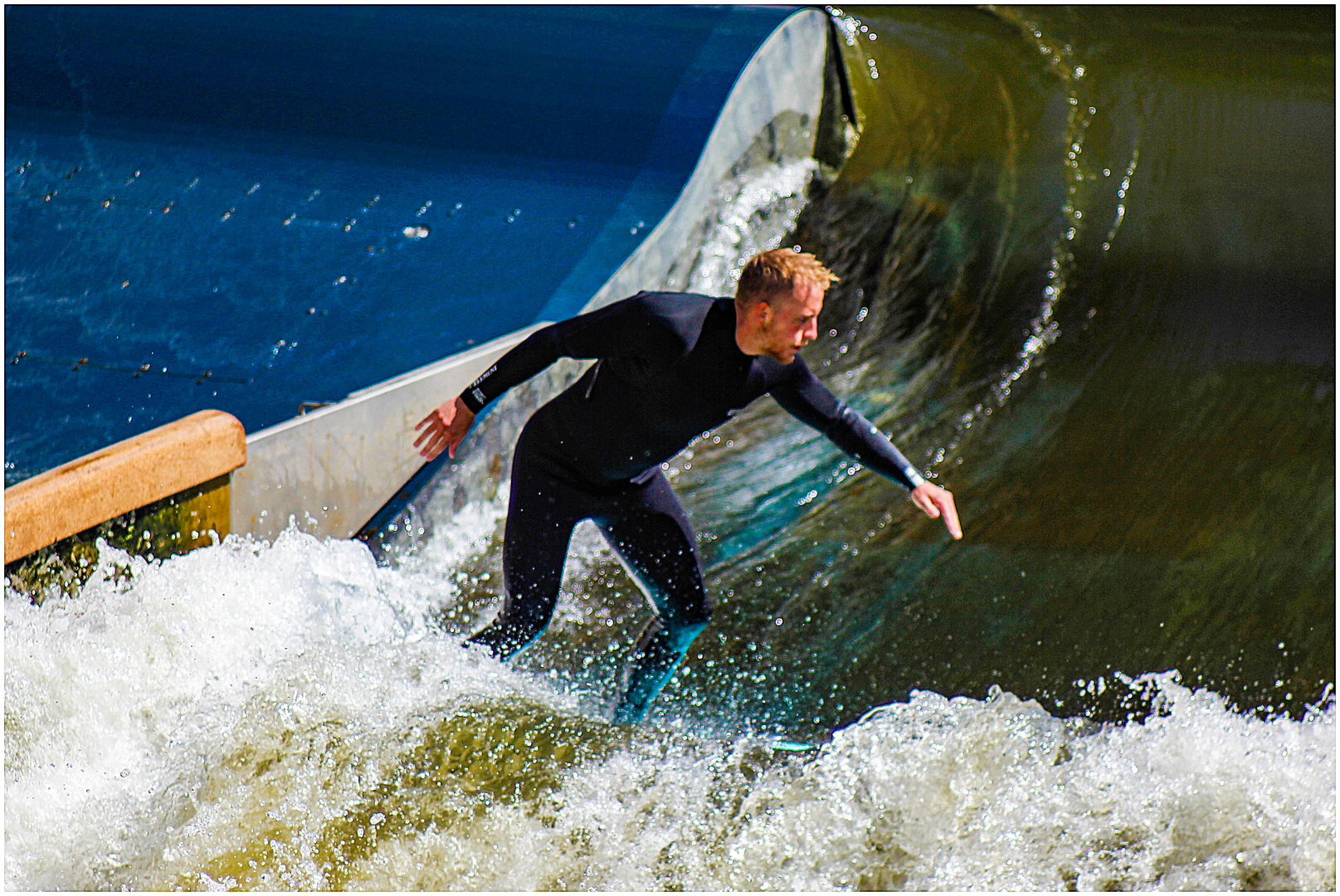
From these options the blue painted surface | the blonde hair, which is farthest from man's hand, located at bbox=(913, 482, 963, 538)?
the blue painted surface

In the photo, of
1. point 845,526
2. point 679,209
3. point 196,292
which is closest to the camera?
point 845,526

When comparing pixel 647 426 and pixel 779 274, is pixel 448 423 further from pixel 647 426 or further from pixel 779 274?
pixel 779 274

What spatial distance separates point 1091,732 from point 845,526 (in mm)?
1435

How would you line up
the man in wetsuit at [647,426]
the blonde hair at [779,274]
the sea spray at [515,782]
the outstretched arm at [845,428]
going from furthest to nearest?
the outstretched arm at [845,428] < the man in wetsuit at [647,426] < the blonde hair at [779,274] < the sea spray at [515,782]

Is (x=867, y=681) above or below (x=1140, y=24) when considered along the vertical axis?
below

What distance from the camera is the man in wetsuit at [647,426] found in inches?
113

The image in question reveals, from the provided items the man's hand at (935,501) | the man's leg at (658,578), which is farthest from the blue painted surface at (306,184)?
the man's hand at (935,501)

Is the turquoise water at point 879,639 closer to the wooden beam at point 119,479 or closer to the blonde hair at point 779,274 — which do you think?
the wooden beam at point 119,479

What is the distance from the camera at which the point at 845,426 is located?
10.00ft

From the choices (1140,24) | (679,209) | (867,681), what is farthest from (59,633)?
(1140,24)

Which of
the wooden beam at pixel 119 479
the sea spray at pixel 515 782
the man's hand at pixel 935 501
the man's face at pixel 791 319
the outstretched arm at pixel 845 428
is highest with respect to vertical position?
the man's face at pixel 791 319

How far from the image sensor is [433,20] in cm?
800

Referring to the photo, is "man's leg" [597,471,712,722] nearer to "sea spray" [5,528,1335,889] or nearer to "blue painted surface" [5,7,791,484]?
"sea spray" [5,528,1335,889]

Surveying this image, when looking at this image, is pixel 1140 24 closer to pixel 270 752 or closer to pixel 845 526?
pixel 845 526
